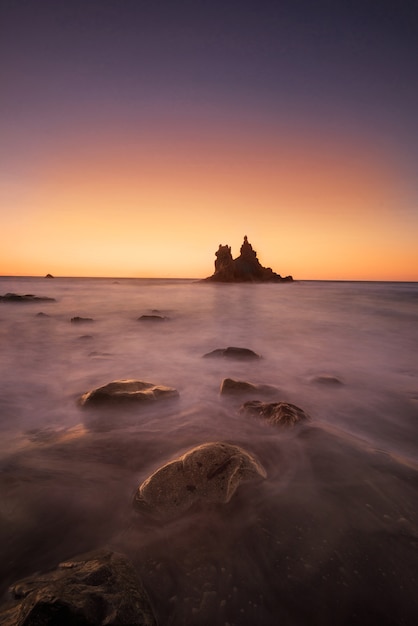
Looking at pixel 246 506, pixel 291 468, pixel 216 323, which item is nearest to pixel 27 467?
pixel 246 506

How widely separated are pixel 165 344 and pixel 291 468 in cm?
756

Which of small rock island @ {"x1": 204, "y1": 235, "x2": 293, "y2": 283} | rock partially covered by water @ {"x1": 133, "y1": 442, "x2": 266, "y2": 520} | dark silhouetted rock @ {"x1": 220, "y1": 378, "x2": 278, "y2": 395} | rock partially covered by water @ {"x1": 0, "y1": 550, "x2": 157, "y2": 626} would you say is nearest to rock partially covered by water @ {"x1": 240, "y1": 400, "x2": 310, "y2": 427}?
dark silhouetted rock @ {"x1": 220, "y1": 378, "x2": 278, "y2": 395}

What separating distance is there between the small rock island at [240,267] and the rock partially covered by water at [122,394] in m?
90.7

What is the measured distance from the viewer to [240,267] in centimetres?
9681

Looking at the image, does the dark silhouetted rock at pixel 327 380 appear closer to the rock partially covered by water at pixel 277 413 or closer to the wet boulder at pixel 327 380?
the wet boulder at pixel 327 380

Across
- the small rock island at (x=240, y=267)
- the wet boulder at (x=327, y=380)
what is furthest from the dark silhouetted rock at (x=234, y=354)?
the small rock island at (x=240, y=267)

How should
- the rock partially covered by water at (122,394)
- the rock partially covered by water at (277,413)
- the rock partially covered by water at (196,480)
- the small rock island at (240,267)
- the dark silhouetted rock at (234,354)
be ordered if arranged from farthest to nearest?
the small rock island at (240,267) → the dark silhouetted rock at (234,354) → the rock partially covered by water at (122,394) → the rock partially covered by water at (277,413) → the rock partially covered by water at (196,480)

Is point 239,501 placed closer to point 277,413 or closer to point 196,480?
point 196,480

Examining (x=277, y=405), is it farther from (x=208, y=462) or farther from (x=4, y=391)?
(x=4, y=391)

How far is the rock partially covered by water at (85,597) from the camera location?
1.38m

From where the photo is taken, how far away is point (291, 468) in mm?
3006

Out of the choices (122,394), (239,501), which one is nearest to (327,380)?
(122,394)

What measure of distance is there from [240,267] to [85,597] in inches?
3834

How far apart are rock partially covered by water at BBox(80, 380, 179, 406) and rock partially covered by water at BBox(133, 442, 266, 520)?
2.01 metres
